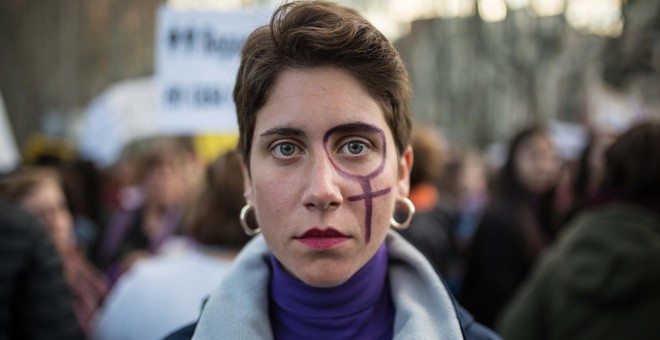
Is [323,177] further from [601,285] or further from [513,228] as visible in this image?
[513,228]

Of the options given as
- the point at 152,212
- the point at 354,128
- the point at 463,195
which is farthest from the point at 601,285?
the point at 463,195

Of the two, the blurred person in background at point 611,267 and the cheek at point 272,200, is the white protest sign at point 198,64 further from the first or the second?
the cheek at point 272,200

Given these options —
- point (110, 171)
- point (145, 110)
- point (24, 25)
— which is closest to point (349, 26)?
point (145, 110)

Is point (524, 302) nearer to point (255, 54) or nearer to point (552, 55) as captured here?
point (255, 54)

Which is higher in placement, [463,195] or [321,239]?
[321,239]

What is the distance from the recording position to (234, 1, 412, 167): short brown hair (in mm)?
1616

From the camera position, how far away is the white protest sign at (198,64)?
4.33 meters

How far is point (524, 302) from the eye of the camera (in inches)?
118

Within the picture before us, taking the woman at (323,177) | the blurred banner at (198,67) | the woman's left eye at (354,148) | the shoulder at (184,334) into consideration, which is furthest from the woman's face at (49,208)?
the woman's left eye at (354,148)

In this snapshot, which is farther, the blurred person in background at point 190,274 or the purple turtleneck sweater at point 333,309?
Result: the blurred person in background at point 190,274

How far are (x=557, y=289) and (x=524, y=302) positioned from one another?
20cm

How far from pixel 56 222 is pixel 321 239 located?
2.97 metres

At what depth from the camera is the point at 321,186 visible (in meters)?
1.58

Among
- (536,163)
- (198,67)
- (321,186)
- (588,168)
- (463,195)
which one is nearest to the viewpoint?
(321,186)
